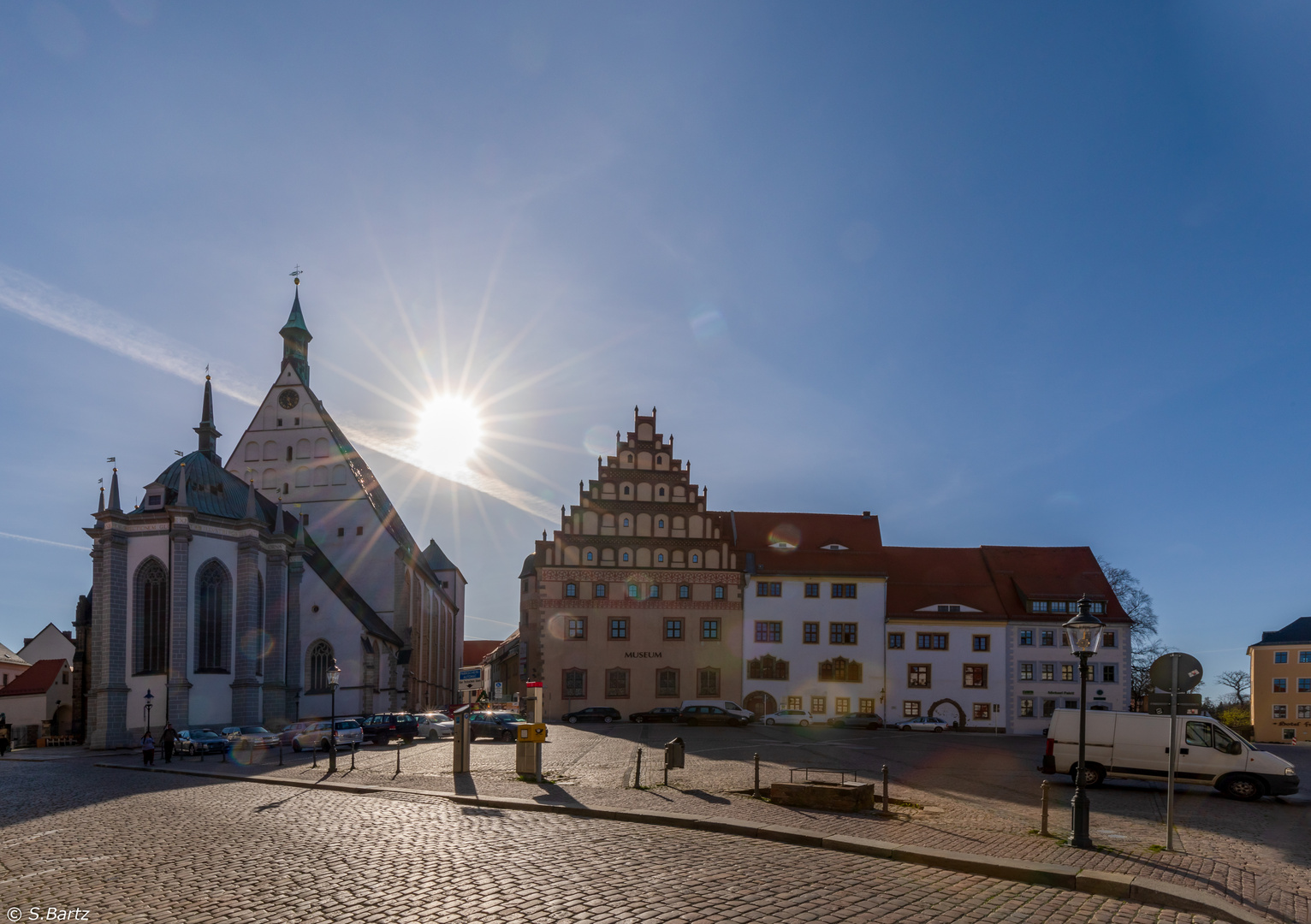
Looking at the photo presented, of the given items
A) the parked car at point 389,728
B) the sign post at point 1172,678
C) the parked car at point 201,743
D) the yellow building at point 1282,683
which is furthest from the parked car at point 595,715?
the yellow building at point 1282,683

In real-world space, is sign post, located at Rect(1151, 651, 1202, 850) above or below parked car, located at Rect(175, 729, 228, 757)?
above

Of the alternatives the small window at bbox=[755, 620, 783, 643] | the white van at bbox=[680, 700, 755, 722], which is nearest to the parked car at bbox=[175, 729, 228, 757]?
the white van at bbox=[680, 700, 755, 722]

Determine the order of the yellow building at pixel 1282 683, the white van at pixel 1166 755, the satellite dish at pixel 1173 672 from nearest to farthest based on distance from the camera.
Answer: the satellite dish at pixel 1173 672, the white van at pixel 1166 755, the yellow building at pixel 1282 683

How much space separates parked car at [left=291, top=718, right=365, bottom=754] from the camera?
34.1 m

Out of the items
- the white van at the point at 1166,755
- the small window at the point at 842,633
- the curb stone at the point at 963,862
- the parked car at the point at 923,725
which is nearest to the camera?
the curb stone at the point at 963,862

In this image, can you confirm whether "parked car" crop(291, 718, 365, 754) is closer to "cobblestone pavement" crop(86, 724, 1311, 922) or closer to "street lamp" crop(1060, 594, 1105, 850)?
"cobblestone pavement" crop(86, 724, 1311, 922)

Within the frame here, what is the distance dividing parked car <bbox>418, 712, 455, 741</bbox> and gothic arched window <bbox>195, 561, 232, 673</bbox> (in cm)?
1099

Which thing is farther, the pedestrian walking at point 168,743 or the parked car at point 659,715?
the parked car at point 659,715

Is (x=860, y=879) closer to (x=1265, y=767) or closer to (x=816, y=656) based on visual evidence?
(x=1265, y=767)

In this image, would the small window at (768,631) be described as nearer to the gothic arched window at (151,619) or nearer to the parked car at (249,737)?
the parked car at (249,737)

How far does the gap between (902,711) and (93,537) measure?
148ft

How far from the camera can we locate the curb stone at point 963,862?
980 cm

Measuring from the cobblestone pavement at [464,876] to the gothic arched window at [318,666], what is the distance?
39.6m

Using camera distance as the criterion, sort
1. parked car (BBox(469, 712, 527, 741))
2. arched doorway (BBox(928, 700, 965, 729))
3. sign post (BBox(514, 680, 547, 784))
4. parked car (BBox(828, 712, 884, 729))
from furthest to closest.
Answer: arched doorway (BBox(928, 700, 965, 729)) < parked car (BBox(828, 712, 884, 729)) < parked car (BBox(469, 712, 527, 741)) < sign post (BBox(514, 680, 547, 784))
